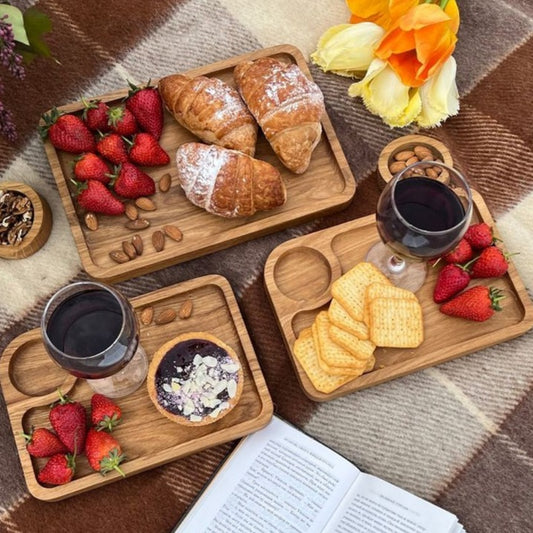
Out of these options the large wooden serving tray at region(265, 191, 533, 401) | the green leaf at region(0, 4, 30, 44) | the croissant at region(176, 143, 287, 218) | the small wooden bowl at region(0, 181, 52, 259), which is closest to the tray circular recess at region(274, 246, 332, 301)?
the large wooden serving tray at region(265, 191, 533, 401)

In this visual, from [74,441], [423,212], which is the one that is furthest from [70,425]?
[423,212]

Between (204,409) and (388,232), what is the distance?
40 cm

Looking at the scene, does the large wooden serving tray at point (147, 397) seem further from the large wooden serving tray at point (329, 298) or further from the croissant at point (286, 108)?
the croissant at point (286, 108)

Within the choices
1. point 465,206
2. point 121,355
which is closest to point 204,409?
point 121,355

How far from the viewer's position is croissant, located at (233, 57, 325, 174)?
122cm

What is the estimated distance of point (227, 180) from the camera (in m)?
1.18

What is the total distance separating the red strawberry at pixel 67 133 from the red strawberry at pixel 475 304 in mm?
692

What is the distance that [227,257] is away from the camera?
129 cm

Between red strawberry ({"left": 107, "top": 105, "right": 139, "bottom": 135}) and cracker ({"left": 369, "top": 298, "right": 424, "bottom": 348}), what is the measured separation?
1.75 feet

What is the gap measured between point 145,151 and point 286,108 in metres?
0.26

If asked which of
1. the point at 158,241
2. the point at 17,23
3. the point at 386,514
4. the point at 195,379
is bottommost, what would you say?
the point at 386,514

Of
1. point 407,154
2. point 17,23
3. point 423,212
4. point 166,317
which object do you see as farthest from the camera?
point 407,154

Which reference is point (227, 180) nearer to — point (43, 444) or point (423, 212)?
point (423, 212)

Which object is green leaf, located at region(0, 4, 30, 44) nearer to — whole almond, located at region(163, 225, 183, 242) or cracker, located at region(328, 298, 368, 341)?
whole almond, located at region(163, 225, 183, 242)
